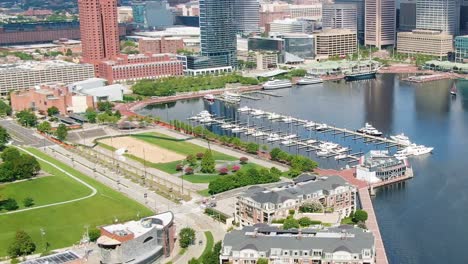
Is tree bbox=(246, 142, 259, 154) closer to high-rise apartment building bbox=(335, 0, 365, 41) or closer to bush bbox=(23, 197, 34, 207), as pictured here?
bush bbox=(23, 197, 34, 207)

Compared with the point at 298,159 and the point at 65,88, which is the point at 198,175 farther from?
the point at 65,88

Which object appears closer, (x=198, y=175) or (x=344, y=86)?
(x=198, y=175)

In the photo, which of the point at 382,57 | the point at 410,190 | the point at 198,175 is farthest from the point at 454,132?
the point at 382,57

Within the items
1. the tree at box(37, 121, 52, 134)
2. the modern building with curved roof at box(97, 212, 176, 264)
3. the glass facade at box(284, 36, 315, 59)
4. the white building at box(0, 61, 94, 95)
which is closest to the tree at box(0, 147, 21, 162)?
the tree at box(37, 121, 52, 134)

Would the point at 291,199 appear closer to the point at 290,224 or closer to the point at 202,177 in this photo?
Answer: the point at 290,224

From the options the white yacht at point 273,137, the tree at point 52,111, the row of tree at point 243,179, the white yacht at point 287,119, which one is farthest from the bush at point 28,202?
the tree at point 52,111
